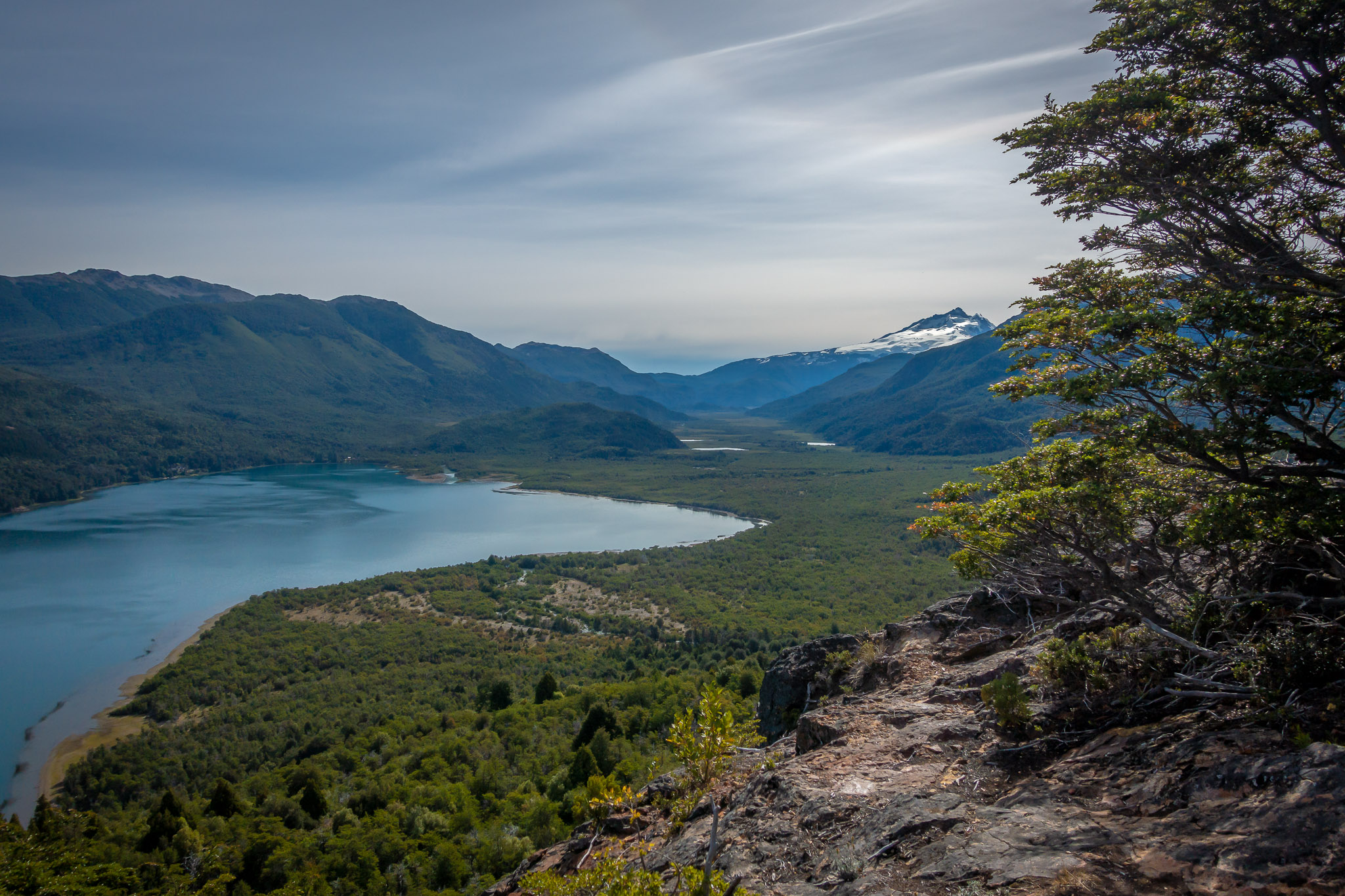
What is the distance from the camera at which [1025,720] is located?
7.13m

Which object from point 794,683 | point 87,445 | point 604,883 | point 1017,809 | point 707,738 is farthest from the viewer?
point 87,445

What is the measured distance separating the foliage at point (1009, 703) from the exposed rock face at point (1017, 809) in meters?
0.29

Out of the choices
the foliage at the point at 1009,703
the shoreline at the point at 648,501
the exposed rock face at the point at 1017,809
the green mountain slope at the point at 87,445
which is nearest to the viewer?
the exposed rock face at the point at 1017,809

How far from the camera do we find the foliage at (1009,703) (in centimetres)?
712

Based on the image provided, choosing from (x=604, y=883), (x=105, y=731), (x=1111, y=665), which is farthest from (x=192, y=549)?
(x=1111, y=665)

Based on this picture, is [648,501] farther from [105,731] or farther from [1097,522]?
[1097,522]

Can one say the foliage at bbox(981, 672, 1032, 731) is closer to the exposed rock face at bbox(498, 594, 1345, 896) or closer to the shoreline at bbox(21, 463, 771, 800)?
the exposed rock face at bbox(498, 594, 1345, 896)

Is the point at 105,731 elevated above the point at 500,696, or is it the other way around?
the point at 500,696

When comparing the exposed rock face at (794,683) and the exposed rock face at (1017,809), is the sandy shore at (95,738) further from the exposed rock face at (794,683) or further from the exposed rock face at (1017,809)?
the exposed rock face at (1017,809)

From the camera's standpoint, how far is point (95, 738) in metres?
39.7

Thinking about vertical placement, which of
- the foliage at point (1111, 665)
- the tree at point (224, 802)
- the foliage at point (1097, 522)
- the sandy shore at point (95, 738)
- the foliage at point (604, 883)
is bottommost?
the sandy shore at point (95, 738)

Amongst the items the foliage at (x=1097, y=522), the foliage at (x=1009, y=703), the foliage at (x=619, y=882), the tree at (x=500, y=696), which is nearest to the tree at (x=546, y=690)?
the tree at (x=500, y=696)

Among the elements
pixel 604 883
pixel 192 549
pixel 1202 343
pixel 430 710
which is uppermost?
pixel 1202 343

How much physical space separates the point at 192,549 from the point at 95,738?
58199mm
